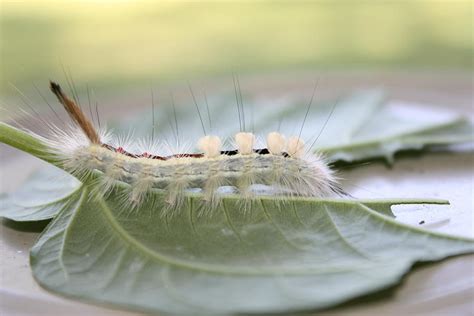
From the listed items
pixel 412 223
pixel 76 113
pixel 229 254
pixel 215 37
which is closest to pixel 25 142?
pixel 76 113

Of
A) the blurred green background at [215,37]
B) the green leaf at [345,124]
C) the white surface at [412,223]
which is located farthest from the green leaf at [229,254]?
the blurred green background at [215,37]

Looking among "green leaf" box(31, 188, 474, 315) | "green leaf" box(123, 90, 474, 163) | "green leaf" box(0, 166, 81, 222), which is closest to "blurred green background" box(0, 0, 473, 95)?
"green leaf" box(123, 90, 474, 163)

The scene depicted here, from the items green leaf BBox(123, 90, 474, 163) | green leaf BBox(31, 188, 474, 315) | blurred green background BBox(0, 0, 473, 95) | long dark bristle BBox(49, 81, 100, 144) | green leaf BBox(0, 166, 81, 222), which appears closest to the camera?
green leaf BBox(31, 188, 474, 315)

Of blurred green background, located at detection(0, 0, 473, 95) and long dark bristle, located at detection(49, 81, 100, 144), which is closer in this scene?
long dark bristle, located at detection(49, 81, 100, 144)

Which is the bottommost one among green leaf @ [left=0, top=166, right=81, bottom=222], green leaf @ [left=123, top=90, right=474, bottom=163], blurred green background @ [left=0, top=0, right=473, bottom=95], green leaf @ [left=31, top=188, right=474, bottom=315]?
green leaf @ [left=31, top=188, right=474, bottom=315]

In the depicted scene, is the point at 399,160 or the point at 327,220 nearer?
the point at 327,220

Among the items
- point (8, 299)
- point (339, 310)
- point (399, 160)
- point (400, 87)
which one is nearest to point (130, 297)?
point (8, 299)

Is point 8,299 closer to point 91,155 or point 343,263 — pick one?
point 91,155

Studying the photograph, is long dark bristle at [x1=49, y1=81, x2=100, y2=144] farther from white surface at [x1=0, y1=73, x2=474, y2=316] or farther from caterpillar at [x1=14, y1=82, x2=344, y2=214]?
white surface at [x1=0, y1=73, x2=474, y2=316]
